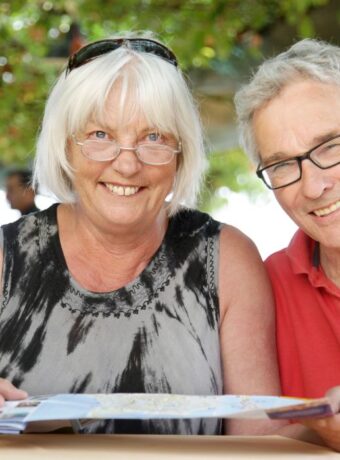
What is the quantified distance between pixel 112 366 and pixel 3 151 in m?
6.33

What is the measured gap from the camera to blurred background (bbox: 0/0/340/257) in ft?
16.2

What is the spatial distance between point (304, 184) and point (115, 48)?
1.99ft

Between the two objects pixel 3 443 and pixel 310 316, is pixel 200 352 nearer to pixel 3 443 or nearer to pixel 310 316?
pixel 310 316

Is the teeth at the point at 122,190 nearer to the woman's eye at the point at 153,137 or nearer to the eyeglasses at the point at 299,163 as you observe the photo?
the woman's eye at the point at 153,137

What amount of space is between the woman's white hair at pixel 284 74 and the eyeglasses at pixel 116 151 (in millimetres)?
236

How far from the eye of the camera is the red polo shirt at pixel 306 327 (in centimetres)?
232

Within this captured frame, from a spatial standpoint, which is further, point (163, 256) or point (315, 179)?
point (163, 256)

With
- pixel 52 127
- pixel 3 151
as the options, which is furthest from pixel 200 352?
pixel 3 151

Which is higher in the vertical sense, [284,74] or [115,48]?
[115,48]

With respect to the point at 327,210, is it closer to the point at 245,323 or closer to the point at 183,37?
the point at 245,323

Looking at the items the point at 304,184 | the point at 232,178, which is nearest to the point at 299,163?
the point at 304,184

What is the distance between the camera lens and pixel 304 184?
7.30 feet

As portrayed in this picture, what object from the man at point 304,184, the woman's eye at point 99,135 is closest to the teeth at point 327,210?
the man at point 304,184

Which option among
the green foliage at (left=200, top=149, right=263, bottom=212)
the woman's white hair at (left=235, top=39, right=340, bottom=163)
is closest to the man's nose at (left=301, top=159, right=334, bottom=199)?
the woman's white hair at (left=235, top=39, right=340, bottom=163)
